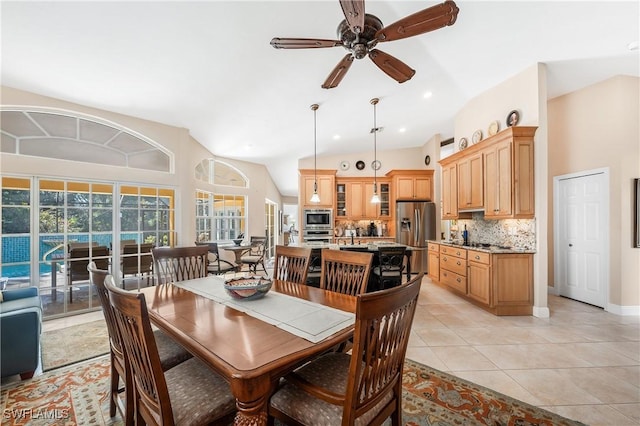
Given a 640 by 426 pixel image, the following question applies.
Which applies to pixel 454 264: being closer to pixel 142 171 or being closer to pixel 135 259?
pixel 135 259

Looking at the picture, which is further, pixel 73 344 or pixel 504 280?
pixel 504 280

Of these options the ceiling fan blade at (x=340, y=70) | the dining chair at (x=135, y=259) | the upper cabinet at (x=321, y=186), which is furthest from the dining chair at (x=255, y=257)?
the ceiling fan blade at (x=340, y=70)

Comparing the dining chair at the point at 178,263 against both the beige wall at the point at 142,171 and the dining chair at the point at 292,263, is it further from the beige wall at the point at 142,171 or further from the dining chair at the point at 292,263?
the beige wall at the point at 142,171

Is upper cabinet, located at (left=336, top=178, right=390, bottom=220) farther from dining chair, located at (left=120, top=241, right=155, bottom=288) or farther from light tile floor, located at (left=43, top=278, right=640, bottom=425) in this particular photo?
dining chair, located at (left=120, top=241, right=155, bottom=288)

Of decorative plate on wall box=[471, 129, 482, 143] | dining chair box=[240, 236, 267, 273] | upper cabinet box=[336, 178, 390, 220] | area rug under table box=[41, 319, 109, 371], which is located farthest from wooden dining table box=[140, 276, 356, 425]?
upper cabinet box=[336, 178, 390, 220]

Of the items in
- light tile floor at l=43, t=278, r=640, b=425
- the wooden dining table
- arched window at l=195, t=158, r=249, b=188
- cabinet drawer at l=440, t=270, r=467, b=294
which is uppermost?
arched window at l=195, t=158, r=249, b=188

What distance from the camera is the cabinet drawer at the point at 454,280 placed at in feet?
13.3

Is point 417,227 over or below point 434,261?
over

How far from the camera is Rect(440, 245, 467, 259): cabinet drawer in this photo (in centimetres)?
410

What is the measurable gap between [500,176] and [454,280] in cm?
178

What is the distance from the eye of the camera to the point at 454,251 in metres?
4.37

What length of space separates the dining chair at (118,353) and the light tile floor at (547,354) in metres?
2.06

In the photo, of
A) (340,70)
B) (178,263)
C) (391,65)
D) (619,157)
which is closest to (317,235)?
(178,263)

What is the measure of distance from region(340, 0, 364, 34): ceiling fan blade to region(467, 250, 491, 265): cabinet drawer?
10.5ft
